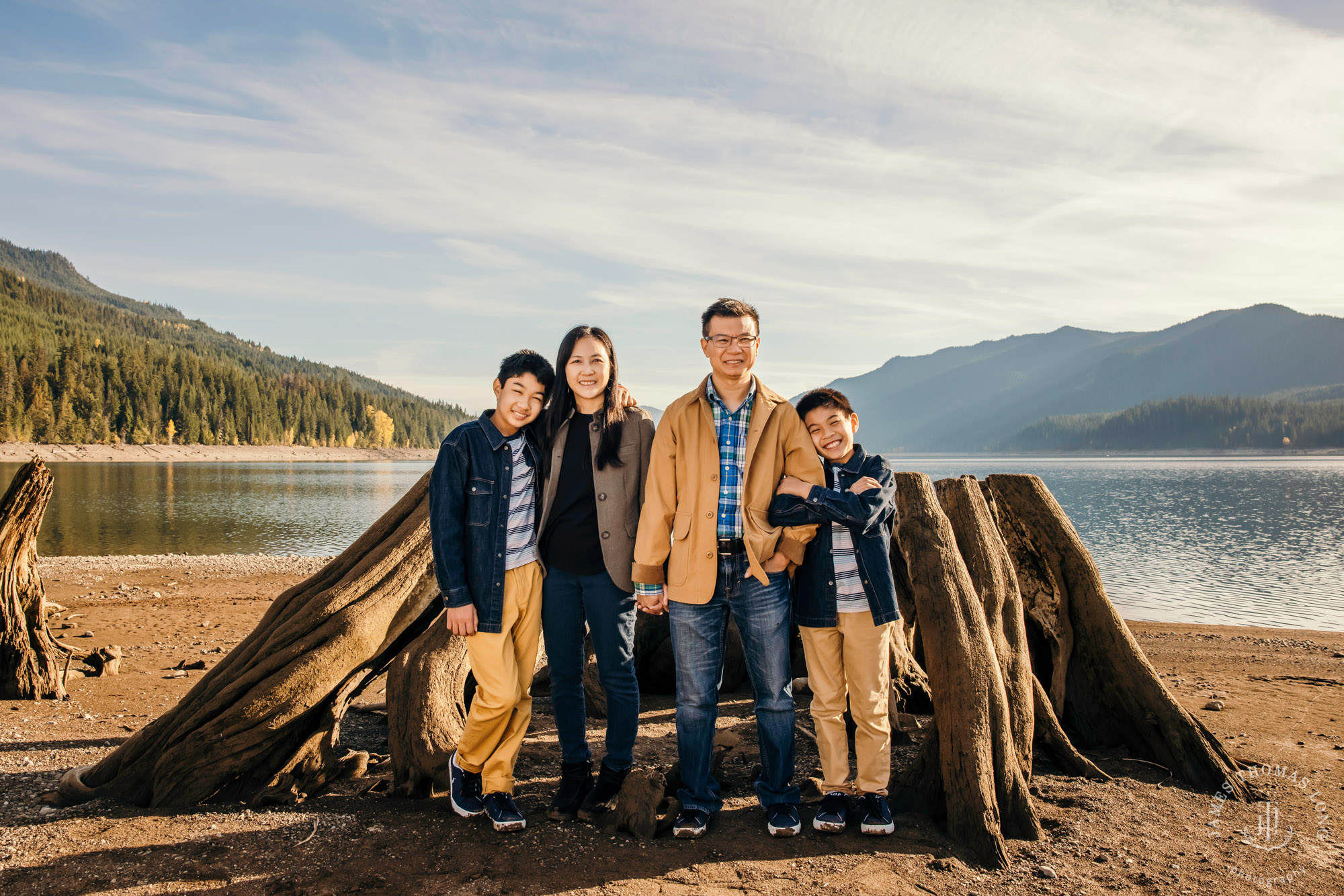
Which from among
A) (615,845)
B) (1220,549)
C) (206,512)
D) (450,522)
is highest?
(450,522)

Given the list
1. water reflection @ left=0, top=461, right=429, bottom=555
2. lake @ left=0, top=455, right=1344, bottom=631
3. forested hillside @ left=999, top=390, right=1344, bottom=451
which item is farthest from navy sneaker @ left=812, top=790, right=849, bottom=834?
forested hillside @ left=999, top=390, right=1344, bottom=451

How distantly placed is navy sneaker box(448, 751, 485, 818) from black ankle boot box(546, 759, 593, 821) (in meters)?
0.37

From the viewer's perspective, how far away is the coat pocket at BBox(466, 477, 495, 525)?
3.65m

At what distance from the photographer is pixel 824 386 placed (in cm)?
379

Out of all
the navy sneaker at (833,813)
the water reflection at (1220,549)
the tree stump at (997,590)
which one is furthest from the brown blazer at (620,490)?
the water reflection at (1220,549)

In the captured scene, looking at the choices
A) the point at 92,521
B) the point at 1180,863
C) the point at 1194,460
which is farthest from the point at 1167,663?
Answer: the point at 1194,460

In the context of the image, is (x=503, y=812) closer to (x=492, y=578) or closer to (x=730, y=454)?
(x=492, y=578)

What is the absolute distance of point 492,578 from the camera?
11.8 ft

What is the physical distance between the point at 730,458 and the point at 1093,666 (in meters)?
3.20

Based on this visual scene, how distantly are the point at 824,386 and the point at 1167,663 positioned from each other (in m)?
7.53

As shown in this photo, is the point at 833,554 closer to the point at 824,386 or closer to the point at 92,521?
the point at 824,386

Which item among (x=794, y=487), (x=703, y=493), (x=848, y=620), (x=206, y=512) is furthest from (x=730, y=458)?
(x=206, y=512)

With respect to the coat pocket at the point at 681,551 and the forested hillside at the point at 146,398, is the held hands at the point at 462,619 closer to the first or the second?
the coat pocket at the point at 681,551

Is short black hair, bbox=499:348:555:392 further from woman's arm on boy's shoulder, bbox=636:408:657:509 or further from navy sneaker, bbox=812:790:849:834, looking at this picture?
navy sneaker, bbox=812:790:849:834
